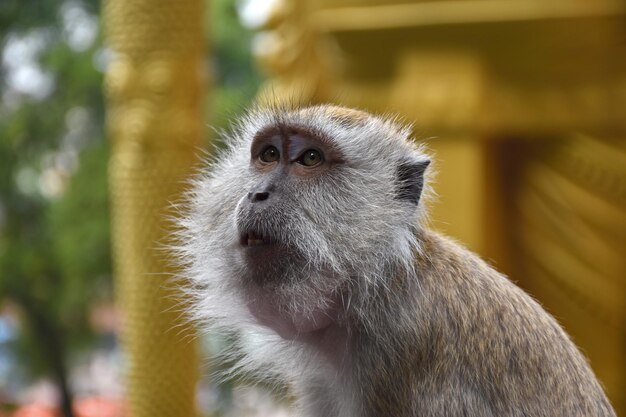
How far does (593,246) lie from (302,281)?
7.71 feet

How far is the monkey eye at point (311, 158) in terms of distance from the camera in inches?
85.0

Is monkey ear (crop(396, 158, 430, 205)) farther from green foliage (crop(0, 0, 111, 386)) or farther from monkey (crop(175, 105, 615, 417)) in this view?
green foliage (crop(0, 0, 111, 386))

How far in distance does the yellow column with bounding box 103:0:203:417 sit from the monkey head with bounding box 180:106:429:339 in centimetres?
110

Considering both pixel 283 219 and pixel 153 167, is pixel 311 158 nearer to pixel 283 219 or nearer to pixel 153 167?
pixel 283 219

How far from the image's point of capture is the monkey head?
2.05 meters

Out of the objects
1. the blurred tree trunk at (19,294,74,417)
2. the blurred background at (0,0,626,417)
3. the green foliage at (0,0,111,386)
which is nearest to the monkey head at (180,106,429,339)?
the blurred background at (0,0,626,417)

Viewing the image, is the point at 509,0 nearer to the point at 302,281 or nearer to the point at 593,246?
the point at 593,246

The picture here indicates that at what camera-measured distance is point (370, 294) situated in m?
2.04

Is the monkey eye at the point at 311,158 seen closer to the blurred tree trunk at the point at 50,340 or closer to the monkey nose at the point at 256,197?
the monkey nose at the point at 256,197

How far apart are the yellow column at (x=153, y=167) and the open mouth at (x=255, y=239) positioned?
1.25 metres

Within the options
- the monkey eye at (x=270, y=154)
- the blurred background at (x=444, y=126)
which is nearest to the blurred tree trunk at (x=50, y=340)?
the blurred background at (x=444, y=126)

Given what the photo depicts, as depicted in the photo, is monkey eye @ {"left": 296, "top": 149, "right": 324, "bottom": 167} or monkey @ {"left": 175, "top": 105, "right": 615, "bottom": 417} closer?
monkey @ {"left": 175, "top": 105, "right": 615, "bottom": 417}

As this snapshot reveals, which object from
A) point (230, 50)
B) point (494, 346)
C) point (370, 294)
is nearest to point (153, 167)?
point (370, 294)

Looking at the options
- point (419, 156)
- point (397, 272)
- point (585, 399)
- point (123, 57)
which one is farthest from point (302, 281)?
point (123, 57)
